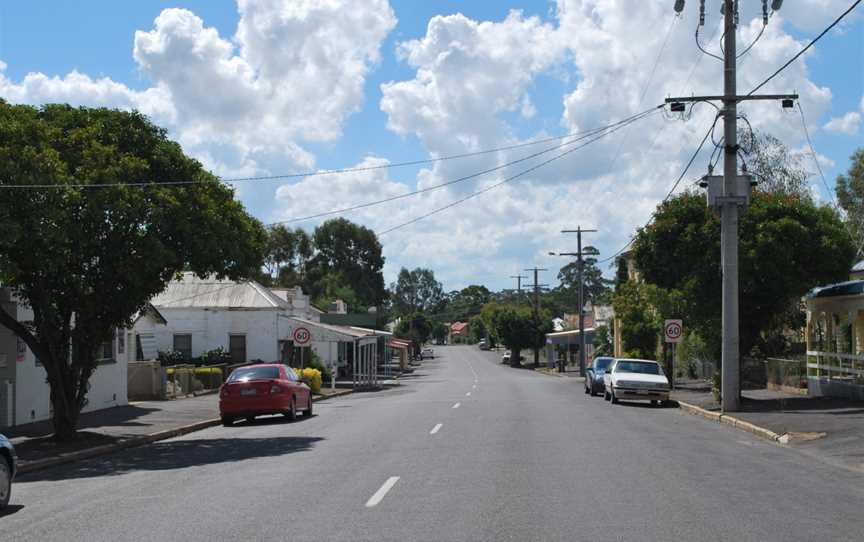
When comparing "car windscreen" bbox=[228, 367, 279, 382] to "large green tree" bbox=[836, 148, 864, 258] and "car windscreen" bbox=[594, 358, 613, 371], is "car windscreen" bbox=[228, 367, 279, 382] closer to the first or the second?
"car windscreen" bbox=[594, 358, 613, 371]

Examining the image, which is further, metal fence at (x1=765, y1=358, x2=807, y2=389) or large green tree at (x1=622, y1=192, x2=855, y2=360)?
metal fence at (x1=765, y1=358, x2=807, y2=389)

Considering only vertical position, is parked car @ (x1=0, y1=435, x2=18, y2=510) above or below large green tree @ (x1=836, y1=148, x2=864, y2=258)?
below

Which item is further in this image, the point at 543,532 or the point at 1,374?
the point at 1,374

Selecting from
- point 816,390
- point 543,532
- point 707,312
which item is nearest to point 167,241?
point 543,532

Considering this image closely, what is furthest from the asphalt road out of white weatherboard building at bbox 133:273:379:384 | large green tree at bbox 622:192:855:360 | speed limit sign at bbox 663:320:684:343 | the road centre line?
white weatherboard building at bbox 133:273:379:384

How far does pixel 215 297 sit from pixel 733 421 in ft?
107

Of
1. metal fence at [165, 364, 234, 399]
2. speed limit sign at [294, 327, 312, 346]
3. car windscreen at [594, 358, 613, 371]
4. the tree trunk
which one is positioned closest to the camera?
metal fence at [165, 364, 234, 399]

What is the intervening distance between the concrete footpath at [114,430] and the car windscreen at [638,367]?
12703mm

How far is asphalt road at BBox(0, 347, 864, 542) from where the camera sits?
8.82 metres

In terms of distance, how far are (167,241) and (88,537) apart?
10.3 m

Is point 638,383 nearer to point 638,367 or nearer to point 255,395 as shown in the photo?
point 638,367

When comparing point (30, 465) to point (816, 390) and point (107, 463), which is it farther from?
point (816, 390)

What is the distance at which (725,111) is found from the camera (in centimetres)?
2386

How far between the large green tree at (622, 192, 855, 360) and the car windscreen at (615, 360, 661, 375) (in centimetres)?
204
